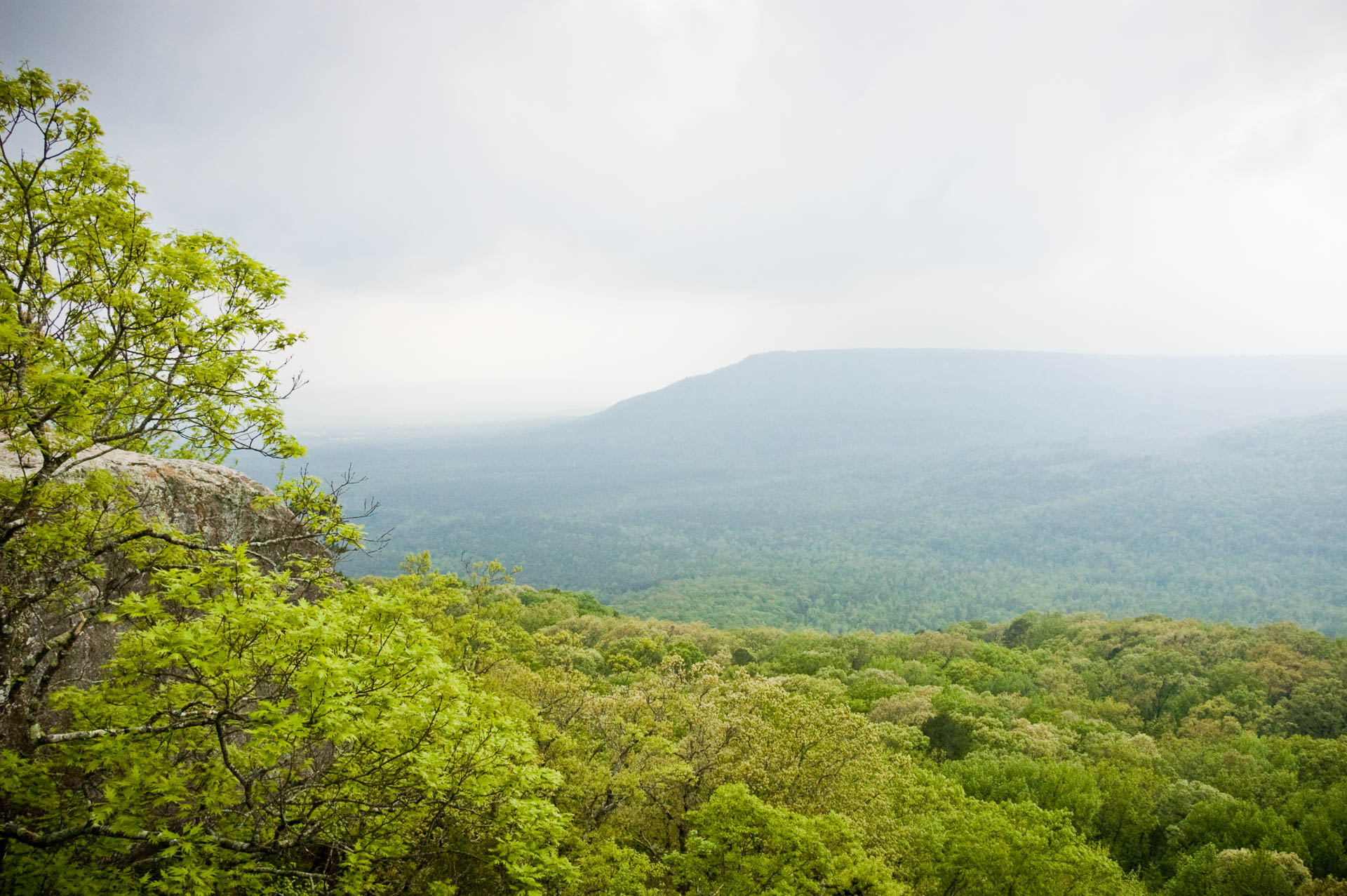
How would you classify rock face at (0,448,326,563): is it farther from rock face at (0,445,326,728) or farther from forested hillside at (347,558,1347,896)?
forested hillside at (347,558,1347,896)

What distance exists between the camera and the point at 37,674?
10.5 meters

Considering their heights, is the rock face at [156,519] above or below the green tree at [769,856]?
above

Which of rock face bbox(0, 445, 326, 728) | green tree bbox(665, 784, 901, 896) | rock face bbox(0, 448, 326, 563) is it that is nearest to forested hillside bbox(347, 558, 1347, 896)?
green tree bbox(665, 784, 901, 896)

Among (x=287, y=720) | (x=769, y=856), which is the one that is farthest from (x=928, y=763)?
(x=287, y=720)

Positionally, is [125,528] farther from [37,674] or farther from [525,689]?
[525,689]

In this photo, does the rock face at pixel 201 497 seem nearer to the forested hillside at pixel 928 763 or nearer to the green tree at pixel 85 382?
the green tree at pixel 85 382

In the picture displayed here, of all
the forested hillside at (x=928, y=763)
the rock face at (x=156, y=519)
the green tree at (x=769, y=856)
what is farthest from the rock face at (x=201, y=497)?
the green tree at (x=769, y=856)

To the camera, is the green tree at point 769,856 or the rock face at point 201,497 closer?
the rock face at point 201,497

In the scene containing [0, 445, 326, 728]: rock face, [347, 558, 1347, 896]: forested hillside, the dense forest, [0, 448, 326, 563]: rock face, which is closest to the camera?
the dense forest

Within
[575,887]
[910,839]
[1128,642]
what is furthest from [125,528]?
[1128,642]

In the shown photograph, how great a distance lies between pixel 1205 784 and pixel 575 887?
128 feet

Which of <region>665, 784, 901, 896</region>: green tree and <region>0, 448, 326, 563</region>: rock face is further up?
<region>0, 448, 326, 563</region>: rock face

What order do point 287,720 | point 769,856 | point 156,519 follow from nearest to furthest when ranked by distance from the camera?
point 287,720 < point 156,519 < point 769,856

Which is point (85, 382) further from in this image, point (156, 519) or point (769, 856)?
point (769, 856)
